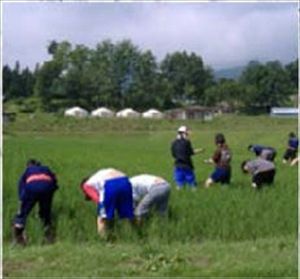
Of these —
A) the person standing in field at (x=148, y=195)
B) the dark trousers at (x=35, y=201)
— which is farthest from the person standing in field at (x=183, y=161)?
the dark trousers at (x=35, y=201)

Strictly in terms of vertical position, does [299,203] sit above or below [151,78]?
below

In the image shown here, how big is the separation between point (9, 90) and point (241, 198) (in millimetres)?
91588

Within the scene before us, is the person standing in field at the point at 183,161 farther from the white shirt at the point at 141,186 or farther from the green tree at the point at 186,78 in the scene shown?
the green tree at the point at 186,78

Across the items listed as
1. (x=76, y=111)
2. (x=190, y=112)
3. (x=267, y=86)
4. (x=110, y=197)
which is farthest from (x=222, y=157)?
(x=267, y=86)

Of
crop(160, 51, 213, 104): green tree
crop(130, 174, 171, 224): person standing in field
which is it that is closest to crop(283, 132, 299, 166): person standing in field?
crop(130, 174, 171, 224): person standing in field

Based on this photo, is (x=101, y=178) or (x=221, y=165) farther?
(x=221, y=165)

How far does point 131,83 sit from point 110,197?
100m

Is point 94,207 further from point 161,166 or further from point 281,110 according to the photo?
point 281,110

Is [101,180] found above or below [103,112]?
below

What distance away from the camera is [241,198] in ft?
41.0

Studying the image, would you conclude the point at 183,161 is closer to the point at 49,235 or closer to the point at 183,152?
the point at 183,152

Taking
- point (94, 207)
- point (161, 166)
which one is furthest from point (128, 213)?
point (161, 166)

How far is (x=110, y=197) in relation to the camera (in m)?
10.0

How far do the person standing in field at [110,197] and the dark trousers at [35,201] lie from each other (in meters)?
0.65
